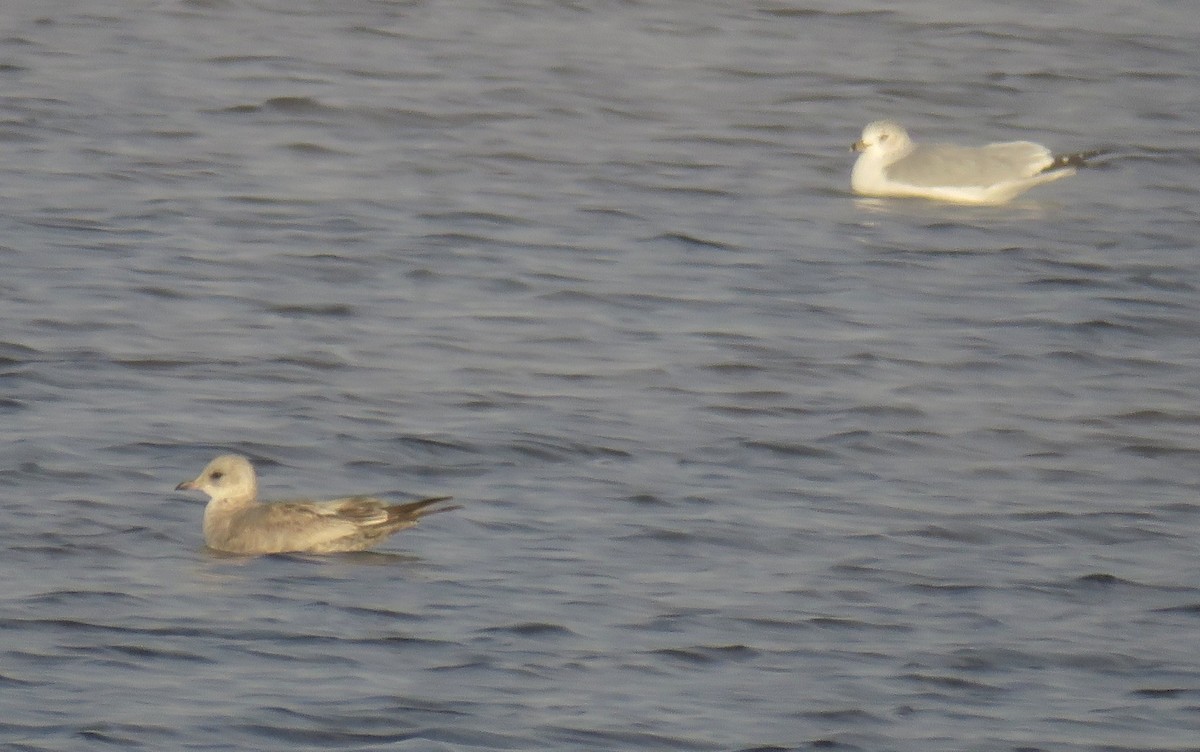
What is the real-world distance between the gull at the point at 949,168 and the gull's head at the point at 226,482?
7568mm

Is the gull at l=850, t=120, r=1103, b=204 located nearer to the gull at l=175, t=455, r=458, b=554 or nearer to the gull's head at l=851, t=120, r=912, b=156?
the gull's head at l=851, t=120, r=912, b=156

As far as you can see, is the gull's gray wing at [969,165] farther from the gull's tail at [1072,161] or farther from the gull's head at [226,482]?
the gull's head at [226,482]

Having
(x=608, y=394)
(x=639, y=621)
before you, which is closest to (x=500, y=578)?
(x=639, y=621)

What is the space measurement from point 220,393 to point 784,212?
5432 millimetres

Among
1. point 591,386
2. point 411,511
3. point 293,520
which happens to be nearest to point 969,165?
point 591,386

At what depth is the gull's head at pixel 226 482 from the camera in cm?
975

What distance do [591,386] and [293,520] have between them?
102 inches

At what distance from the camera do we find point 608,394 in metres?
11.8

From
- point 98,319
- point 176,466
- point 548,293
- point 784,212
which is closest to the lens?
point 176,466

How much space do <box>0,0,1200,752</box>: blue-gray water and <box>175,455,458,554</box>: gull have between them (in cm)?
13

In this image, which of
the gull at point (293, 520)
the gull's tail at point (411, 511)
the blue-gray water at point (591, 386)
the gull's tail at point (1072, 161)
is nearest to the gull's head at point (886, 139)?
the blue-gray water at point (591, 386)

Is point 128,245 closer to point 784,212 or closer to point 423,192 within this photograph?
point 423,192

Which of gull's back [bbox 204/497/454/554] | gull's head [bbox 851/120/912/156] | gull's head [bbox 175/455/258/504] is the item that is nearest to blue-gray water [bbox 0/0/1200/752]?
gull's back [bbox 204/497/454/554]

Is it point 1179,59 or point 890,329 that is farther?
point 1179,59
